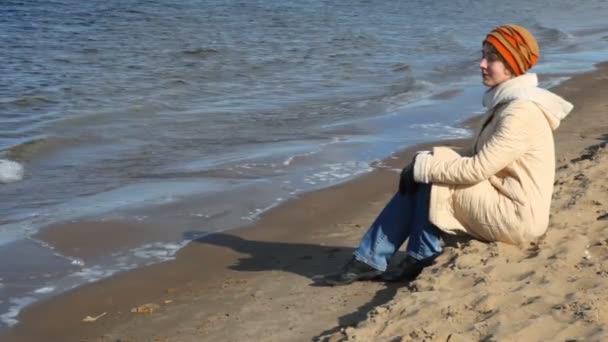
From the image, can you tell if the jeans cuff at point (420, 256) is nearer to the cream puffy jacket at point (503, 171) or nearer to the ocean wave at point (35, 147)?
the cream puffy jacket at point (503, 171)

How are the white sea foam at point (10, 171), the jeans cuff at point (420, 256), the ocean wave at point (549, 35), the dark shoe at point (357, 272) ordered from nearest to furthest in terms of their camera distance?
the jeans cuff at point (420, 256) < the dark shoe at point (357, 272) < the white sea foam at point (10, 171) < the ocean wave at point (549, 35)

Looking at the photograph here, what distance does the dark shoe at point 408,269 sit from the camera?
4980 millimetres

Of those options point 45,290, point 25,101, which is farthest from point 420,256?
point 25,101

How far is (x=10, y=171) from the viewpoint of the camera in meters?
8.76

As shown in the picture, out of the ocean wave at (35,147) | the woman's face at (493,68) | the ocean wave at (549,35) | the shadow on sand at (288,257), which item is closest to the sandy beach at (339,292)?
the shadow on sand at (288,257)

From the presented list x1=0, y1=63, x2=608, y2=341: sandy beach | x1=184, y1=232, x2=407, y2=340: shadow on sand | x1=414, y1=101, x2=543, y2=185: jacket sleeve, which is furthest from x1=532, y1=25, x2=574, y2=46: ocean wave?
x1=414, y1=101, x2=543, y2=185: jacket sleeve

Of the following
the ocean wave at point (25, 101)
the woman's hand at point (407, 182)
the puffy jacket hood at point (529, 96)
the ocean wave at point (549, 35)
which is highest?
→ the puffy jacket hood at point (529, 96)

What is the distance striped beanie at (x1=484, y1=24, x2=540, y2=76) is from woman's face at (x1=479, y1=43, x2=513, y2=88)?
0.11 feet

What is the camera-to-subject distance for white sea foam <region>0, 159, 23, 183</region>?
8.46 meters

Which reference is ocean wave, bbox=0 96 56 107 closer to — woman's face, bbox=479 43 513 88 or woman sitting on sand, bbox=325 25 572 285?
woman sitting on sand, bbox=325 25 572 285

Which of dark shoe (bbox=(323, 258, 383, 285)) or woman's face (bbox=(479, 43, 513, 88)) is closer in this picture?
woman's face (bbox=(479, 43, 513, 88))

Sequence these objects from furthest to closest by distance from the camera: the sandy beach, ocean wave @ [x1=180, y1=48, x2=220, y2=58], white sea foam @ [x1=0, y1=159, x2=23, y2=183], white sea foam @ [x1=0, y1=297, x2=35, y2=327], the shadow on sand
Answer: ocean wave @ [x1=180, y1=48, x2=220, y2=58], white sea foam @ [x1=0, y1=159, x2=23, y2=183], the shadow on sand, white sea foam @ [x1=0, y1=297, x2=35, y2=327], the sandy beach

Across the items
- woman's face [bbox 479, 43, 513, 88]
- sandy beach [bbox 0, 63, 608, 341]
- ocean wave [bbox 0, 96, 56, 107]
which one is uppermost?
woman's face [bbox 479, 43, 513, 88]

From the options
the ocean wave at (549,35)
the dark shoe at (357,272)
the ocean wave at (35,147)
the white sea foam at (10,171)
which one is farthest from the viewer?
the ocean wave at (549,35)
